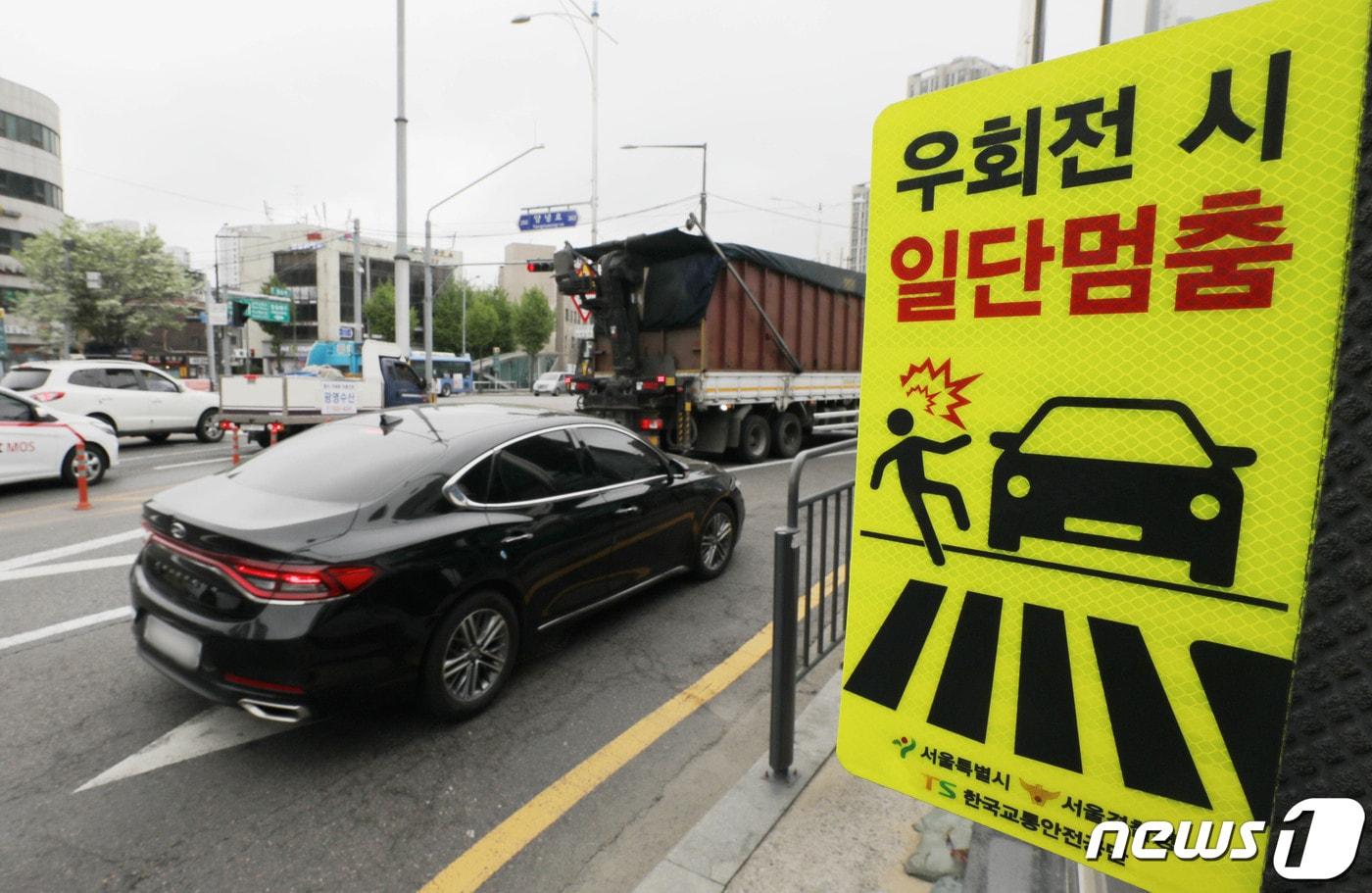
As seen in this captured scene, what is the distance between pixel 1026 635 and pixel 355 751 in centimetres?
307

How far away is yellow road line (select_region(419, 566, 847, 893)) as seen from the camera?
99.9 inches

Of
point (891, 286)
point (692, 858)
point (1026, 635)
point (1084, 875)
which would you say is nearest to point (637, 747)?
point (692, 858)

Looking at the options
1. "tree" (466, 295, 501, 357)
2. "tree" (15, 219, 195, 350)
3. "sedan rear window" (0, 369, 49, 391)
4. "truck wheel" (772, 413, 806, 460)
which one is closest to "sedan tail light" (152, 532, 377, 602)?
"truck wheel" (772, 413, 806, 460)

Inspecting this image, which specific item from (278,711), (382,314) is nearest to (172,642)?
(278,711)

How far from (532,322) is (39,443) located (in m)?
53.5

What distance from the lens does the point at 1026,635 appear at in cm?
125

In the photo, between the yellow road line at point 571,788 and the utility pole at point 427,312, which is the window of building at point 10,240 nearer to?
the utility pole at point 427,312

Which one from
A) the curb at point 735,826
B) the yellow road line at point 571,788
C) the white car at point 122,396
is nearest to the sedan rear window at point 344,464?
the yellow road line at point 571,788

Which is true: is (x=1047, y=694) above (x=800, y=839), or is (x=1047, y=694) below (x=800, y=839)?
above

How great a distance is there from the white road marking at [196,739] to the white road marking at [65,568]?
275 centimetres

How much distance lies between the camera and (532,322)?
61.1 m

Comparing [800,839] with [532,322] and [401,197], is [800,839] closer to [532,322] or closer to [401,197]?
[401,197]

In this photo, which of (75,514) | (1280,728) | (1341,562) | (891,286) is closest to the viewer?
(1341,562)

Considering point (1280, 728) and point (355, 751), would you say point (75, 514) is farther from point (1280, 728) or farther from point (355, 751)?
point (1280, 728)
